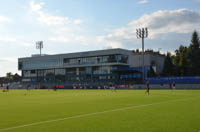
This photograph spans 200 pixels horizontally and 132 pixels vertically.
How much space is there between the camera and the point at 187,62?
89562mm

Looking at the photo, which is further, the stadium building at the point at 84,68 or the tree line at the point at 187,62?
the stadium building at the point at 84,68

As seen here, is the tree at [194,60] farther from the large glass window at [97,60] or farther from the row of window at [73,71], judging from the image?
the row of window at [73,71]

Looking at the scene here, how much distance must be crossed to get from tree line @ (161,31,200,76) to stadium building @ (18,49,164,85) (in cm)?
904

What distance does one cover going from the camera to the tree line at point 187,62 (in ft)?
289

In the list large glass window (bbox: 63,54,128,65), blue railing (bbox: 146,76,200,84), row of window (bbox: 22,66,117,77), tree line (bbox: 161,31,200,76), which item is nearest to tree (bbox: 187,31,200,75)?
tree line (bbox: 161,31,200,76)

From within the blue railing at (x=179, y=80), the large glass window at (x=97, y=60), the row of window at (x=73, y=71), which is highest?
the large glass window at (x=97, y=60)

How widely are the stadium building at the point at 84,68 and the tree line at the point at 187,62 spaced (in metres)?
9.04

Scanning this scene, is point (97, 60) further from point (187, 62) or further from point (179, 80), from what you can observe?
point (179, 80)

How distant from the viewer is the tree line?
88.1 metres

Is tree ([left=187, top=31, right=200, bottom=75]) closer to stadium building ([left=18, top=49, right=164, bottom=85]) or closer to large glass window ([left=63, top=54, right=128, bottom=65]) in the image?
stadium building ([left=18, top=49, right=164, bottom=85])

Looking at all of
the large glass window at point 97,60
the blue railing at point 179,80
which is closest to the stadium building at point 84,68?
the large glass window at point 97,60

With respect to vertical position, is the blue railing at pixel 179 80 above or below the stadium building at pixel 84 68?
below

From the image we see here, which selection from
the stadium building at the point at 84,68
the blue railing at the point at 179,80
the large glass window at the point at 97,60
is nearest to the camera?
the blue railing at the point at 179,80

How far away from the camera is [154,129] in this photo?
379 inches
